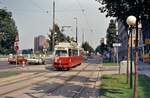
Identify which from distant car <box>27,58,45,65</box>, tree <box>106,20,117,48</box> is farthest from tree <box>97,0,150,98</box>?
tree <box>106,20,117,48</box>

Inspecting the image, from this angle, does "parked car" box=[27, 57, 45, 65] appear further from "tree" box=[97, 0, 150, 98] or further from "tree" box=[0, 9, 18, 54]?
"tree" box=[0, 9, 18, 54]

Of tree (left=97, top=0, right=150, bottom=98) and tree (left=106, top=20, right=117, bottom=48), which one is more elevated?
tree (left=106, top=20, right=117, bottom=48)

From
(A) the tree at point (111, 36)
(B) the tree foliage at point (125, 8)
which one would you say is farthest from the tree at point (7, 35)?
(B) the tree foliage at point (125, 8)

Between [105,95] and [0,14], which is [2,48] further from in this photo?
[105,95]

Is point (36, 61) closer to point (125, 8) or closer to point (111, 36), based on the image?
point (111, 36)

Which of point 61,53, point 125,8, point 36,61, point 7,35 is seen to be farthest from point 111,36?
point 125,8

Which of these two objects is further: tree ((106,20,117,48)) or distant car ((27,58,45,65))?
tree ((106,20,117,48))

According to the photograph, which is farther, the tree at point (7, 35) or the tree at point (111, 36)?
the tree at point (7, 35)

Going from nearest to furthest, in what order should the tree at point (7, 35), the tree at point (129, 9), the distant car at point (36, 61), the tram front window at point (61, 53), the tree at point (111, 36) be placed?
the tree at point (129, 9), the tram front window at point (61, 53), the distant car at point (36, 61), the tree at point (111, 36), the tree at point (7, 35)

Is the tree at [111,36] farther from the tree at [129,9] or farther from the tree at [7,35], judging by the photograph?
the tree at [129,9]

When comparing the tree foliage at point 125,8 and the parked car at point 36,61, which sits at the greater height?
the tree foliage at point 125,8

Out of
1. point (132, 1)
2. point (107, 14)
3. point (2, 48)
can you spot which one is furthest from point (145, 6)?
point (2, 48)

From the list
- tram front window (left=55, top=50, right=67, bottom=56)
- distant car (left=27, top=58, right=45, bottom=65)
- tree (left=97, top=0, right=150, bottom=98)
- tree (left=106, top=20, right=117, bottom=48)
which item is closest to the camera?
tree (left=97, top=0, right=150, bottom=98)

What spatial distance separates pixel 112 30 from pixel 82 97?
79878 mm
